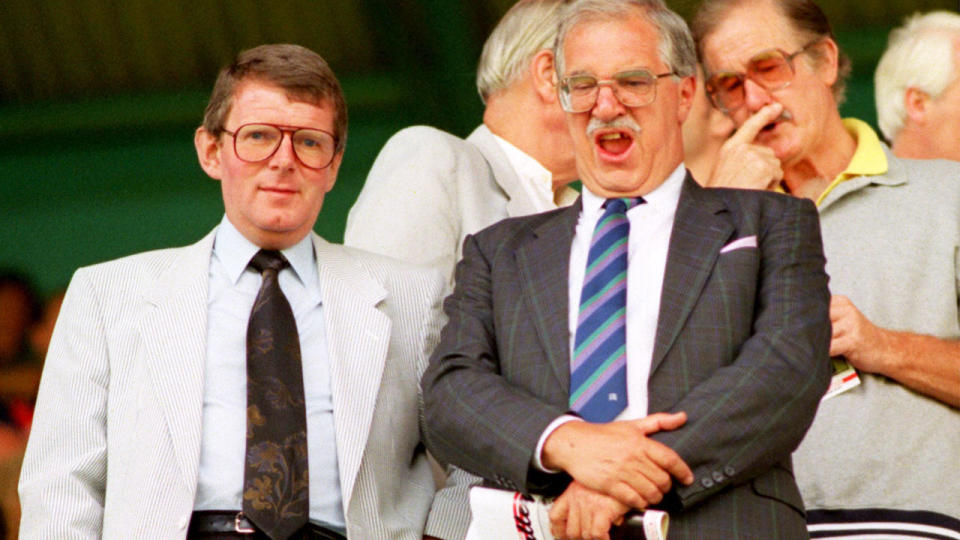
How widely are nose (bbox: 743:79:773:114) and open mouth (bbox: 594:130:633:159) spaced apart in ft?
2.32

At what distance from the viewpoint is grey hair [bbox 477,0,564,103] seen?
3660 mm

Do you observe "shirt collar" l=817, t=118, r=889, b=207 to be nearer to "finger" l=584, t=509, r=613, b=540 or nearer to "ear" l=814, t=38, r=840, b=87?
"ear" l=814, t=38, r=840, b=87

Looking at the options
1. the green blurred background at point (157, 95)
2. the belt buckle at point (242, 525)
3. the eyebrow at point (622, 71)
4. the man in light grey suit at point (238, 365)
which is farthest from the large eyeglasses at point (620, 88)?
the green blurred background at point (157, 95)

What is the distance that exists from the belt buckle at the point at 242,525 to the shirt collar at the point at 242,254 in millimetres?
491

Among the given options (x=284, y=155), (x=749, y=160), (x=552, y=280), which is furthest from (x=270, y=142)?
(x=749, y=160)

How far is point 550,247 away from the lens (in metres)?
2.65

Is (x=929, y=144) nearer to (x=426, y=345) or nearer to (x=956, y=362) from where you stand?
(x=956, y=362)

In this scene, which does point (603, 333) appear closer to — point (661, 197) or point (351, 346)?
point (661, 197)

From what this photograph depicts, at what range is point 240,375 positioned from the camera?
2711mm

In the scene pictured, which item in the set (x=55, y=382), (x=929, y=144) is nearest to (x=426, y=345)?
(x=55, y=382)

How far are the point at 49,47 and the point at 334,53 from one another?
3.30 feet

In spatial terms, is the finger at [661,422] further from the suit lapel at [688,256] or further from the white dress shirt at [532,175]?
the white dress shirt at [532,175]

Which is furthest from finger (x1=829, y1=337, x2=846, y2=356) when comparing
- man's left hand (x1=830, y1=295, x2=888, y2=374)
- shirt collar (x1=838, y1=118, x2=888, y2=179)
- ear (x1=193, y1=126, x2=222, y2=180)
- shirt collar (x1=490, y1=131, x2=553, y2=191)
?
ear (x1=193, y1=126, x2=222, y2=180)

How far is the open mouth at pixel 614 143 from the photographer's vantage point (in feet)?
8.96
